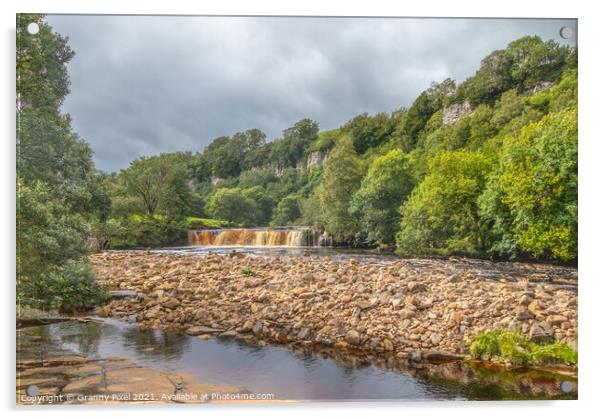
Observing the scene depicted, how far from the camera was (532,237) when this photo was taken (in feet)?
12.6

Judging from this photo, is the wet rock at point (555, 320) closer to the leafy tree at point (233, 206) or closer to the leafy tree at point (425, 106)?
the leafy tree at point (425, 106)

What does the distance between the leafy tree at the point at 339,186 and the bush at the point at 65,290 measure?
87.8 inches

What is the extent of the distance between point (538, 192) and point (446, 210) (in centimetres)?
82

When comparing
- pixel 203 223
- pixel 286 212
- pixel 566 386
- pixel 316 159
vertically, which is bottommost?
pixel 566 386

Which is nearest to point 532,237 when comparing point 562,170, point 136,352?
point 562,170

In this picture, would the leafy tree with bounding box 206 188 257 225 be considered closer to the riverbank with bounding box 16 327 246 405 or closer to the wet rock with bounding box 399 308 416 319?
the riverbank with bounding box 16 327 246 405

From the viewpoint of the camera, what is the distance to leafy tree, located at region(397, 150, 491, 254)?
4070 millimetres

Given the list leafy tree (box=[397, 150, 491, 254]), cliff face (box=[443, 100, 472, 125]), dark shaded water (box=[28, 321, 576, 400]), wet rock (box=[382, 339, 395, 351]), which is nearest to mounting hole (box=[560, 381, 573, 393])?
dark shaded water (box=[28, 321, 576, 400])

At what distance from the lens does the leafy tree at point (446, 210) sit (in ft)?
13.4

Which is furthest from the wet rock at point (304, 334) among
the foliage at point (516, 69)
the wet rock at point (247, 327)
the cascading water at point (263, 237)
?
the foliage at point (516, 69)

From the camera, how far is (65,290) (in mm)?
3705

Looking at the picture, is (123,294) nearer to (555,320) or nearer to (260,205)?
(260,205)

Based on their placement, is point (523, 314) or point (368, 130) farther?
point (368, 130)

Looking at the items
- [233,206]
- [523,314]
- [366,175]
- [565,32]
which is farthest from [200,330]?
[565,32]
